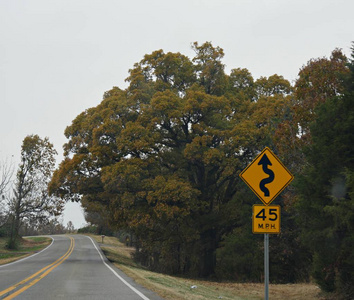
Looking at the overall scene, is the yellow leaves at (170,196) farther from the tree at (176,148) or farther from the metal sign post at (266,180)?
the metal sign post at (266,180)

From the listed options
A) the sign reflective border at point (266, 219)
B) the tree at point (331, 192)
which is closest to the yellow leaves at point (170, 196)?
the tree at point (331, 192)

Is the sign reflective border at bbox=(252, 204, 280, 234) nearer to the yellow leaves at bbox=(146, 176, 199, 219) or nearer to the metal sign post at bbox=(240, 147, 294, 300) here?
the metal sign post at bbox=(240, 147, 294, 300)

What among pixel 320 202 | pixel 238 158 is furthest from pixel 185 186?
pixel 320 202

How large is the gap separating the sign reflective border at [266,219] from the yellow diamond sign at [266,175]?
0.30 m

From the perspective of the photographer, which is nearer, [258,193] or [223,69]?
[258,193]

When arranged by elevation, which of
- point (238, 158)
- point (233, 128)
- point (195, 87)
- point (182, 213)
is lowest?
point (182, 213)

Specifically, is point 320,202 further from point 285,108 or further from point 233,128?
point 233,128

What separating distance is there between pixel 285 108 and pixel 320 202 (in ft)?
30.2

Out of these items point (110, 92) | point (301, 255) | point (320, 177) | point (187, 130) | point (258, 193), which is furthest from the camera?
point (110, 92)

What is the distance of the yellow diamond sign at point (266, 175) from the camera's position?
27.6ft

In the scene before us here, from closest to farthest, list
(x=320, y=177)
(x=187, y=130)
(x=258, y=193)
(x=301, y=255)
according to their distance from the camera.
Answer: (x=258, y=193) < (x=320, y=177) < (x=301, y=255) < (x=187, y=130)

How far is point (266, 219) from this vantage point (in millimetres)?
8195

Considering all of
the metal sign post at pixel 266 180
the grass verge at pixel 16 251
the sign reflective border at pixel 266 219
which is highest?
the metal sign post at pixel 266 180

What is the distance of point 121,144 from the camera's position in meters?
23.3
